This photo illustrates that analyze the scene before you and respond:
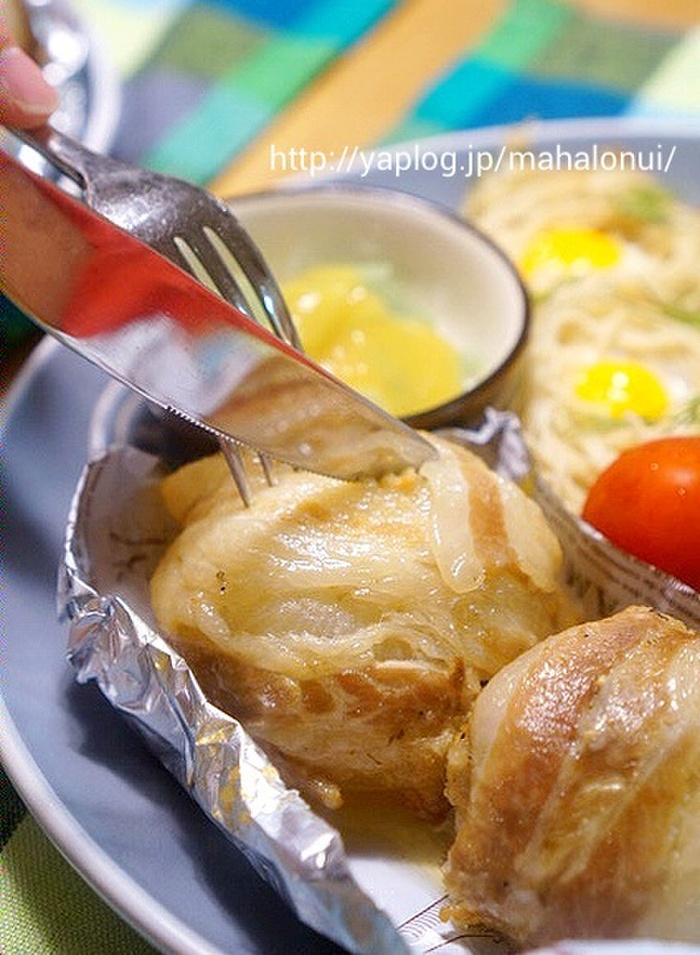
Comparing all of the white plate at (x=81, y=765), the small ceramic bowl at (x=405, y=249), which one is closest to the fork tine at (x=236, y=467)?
the white plate at (x=81, y=765)

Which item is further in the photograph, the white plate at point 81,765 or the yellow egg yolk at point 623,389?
the yellow egg yolk at point 623,389

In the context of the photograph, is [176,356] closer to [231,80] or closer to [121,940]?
[121,940]

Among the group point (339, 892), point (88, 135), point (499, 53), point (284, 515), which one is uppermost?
point (88, 135)

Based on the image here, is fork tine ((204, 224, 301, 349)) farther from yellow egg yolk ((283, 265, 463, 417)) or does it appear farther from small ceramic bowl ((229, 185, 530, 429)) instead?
small ceramic bowl ((229, 185, 530, 429))

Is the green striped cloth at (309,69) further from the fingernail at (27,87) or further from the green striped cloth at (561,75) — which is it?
the fingernail at (27,87)

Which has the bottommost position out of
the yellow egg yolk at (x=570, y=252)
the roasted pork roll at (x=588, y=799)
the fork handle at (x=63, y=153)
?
the yellow egg yolk at (x=570, y=252)

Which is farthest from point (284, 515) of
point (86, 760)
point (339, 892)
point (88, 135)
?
point (88, 135)

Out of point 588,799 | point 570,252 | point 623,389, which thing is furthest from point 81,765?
point 570,252
